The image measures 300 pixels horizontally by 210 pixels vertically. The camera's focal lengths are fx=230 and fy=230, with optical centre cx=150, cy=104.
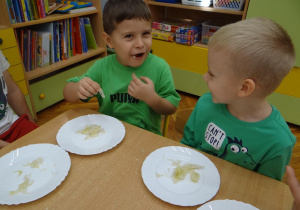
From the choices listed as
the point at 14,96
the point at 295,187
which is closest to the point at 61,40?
the point at 14,96

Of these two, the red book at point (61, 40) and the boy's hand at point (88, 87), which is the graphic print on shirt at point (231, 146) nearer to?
the boy's hand at point (88, 87)

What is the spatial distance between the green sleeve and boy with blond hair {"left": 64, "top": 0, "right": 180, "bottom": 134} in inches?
16.2

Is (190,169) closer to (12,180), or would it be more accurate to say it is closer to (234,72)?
(234,72)

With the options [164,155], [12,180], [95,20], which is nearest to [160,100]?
[164,155]

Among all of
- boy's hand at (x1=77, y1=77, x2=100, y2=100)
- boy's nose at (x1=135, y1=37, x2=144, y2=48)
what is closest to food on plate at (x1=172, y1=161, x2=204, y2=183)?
boy's hand at (x1=77, y1=77, x2=100, y2=100)

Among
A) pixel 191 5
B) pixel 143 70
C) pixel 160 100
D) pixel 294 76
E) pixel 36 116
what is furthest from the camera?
pixel 191 5

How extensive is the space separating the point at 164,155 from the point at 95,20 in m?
2.04

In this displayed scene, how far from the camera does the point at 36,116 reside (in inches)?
78.5

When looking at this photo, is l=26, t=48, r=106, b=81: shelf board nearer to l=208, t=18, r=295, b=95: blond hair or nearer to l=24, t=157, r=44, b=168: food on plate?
l=24, t=157, r=44, b=168: food on plate

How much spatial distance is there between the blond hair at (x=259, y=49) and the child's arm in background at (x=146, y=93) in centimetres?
33

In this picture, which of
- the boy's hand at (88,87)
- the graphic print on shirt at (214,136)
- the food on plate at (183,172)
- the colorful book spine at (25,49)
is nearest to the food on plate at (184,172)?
the food on plate at (183,172)

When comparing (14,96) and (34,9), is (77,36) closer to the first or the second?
(34,9)

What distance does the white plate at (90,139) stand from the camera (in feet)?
2.35

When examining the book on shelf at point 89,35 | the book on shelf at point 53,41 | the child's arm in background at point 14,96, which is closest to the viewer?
the child's arm in background at point 14,96
